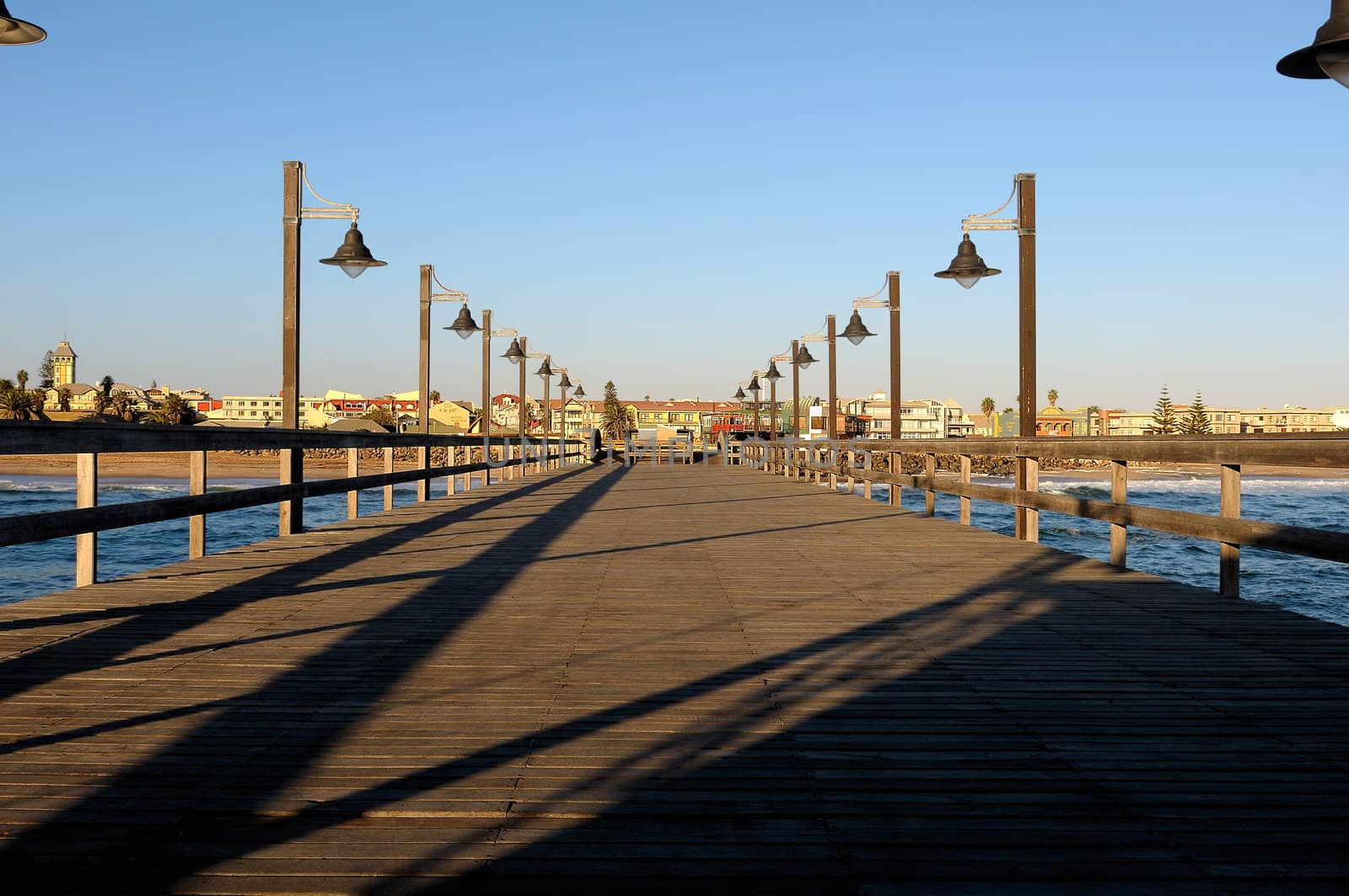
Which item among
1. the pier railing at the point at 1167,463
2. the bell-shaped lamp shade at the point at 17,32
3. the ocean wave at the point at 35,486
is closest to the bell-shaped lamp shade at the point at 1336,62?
the pier railing at the point at 1167,463

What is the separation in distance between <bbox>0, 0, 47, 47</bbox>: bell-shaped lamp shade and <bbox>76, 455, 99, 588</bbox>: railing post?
2.25 metres

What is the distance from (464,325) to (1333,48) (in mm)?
17845

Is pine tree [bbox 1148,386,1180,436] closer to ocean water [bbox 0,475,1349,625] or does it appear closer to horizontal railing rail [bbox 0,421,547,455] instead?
ocean water [bbox 0,475,1349,625]

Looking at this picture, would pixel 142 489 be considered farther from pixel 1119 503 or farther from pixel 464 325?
pixel 1119 503

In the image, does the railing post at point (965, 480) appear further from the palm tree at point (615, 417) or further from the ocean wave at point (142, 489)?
the palm tree at point (615, 417)

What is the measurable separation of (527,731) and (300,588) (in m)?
3.74

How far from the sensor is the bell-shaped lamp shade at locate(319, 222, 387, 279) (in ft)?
42.7

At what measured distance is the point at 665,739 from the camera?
3.46m

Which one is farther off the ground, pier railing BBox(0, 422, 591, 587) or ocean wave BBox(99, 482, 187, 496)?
pier railing BBox(0, 422, 591, 587)

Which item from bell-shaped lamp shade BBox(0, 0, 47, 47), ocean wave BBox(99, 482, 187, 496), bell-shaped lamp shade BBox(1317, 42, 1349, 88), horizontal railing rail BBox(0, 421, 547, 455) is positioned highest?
bell-shaped lamp shade BBox(0, 0, 47, 47)

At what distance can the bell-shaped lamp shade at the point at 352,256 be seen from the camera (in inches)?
512

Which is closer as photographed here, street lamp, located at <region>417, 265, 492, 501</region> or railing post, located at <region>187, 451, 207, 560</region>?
railing post, located at <region>187, 451, 207, 560</region>

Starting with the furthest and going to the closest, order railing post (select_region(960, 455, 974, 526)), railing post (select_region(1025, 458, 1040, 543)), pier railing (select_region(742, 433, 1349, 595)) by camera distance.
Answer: railing post (select_region(960, 455, 974, 526))
railing post (select_region(1025, 458, 1040, 543))
pier railing (select_region(742, 433, 1349, 595))

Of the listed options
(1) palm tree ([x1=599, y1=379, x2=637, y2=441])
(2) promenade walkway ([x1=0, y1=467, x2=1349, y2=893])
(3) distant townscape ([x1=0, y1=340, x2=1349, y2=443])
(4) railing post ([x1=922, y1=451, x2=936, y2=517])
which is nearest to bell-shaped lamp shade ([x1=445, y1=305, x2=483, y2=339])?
(4) railing post ([x1=922, y1=451, x2=936, y2=517])
